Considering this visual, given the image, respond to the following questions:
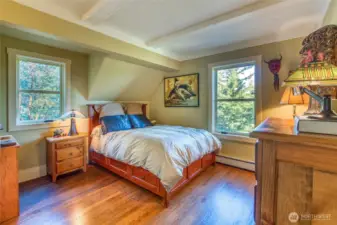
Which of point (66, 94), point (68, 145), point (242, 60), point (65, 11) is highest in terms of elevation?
point (65, 11)

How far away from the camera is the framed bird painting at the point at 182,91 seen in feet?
12.3

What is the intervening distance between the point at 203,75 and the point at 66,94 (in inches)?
106

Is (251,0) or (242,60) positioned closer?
(251,0)

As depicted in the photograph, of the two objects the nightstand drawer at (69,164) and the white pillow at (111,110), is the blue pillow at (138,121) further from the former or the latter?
the nightstand drawer at (69,164)

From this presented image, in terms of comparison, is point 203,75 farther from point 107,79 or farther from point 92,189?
point 92,189

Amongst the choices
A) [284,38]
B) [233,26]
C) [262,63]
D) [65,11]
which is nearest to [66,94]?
[65,11]

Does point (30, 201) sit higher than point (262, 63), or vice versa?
point (262, 63)

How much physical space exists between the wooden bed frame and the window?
2.35 feet

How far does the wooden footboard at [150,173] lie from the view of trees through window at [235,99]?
2.38 ft

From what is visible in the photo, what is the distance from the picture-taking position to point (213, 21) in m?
2.18

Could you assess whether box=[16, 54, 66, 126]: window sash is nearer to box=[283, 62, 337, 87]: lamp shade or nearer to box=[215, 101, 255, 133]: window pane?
box=[215, 101, 255, 133]: window pane

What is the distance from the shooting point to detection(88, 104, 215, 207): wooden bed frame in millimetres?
2176

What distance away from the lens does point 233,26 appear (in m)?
2.40

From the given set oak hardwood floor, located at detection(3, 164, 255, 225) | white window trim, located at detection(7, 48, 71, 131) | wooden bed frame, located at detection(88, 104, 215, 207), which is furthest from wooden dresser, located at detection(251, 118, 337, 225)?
white window trim, located at detection(7, 48, 71, 131)
